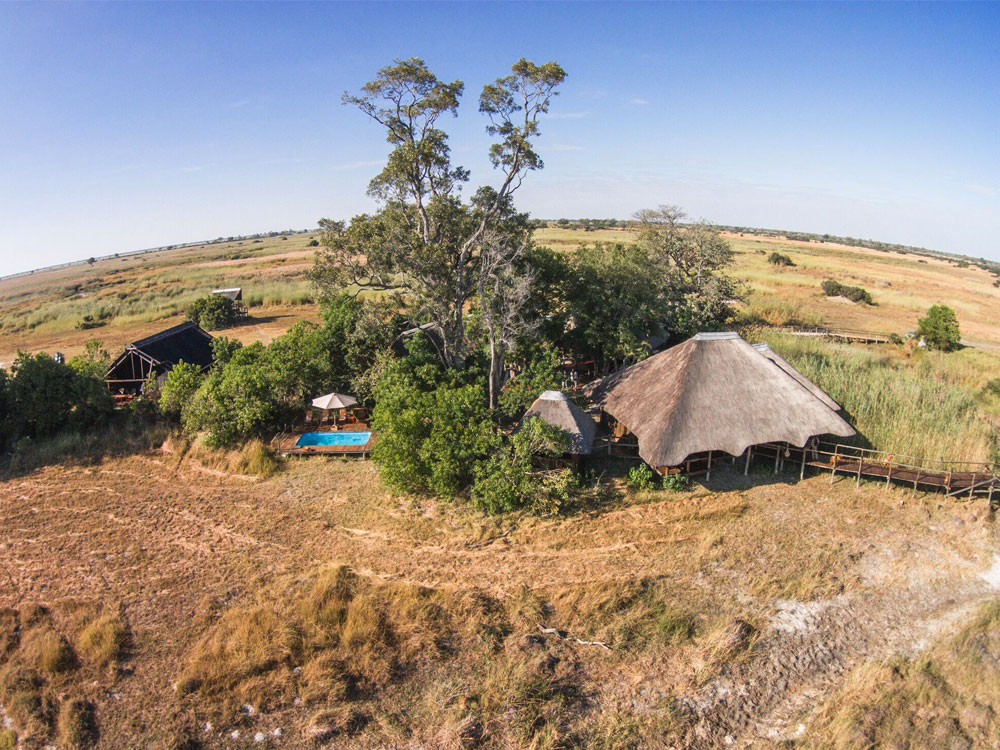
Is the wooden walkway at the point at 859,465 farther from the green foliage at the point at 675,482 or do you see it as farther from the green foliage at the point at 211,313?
the green foliage at the point at 211,313

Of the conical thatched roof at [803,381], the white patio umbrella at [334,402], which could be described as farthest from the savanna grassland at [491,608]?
the white patio umbrella at [334,402]

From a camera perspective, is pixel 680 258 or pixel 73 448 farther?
pixel 680 258

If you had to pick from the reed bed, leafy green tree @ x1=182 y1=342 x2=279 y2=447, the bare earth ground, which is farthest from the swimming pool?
the reed bed

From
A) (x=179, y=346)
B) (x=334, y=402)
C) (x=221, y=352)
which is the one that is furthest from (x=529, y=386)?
(x=179, y=346)

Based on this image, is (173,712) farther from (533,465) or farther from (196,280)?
(196,280)

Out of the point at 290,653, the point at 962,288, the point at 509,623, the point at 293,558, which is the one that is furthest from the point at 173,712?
the point at 962,288

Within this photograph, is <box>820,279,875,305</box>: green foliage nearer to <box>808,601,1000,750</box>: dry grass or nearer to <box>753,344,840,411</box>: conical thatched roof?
<box>753,344,840,411</box>: conical thatched roof

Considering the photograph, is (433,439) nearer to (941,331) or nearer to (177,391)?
(177,391)
